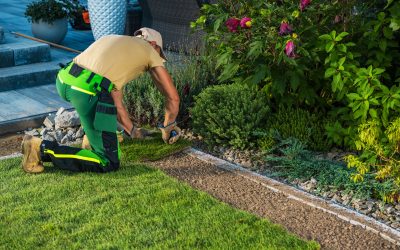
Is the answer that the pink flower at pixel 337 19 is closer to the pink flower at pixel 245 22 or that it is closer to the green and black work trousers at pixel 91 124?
the pink flower at pixel 245 22

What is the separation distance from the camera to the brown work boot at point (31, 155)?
5.34 metres

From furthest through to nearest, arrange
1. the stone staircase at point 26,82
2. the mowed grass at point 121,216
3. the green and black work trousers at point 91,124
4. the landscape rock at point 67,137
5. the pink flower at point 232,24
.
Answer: the stone staircase at point 26,82
the landscape rock at point 67,137
the pink flower at point 232,24
the green and black work trousers at point 91,124
the mowed grass at point 121,216

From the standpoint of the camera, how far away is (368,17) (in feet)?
19.5

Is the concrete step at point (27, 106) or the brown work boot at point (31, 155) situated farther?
the concrete step at point (27, 106)

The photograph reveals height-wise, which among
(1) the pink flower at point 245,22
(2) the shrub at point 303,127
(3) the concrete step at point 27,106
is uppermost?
(1) the pink flower at point 245,22

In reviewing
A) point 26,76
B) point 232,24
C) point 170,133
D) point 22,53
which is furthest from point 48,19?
point 232,24

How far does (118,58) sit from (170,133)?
37.9 inches

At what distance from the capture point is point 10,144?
6.43 meters

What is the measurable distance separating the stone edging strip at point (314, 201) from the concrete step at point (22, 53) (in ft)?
12.5

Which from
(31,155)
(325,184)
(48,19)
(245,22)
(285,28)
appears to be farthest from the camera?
(48,19)

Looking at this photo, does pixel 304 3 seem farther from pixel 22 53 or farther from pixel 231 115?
pixel 22 53

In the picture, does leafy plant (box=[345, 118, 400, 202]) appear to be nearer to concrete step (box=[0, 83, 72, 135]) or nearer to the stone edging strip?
the stone edging strip

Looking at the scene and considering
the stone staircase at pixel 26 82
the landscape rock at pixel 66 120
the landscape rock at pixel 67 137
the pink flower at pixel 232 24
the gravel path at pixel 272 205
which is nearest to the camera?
the gravel path at pixel 272 205

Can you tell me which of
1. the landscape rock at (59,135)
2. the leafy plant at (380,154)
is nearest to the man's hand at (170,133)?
the landscape rock at (59,135)
